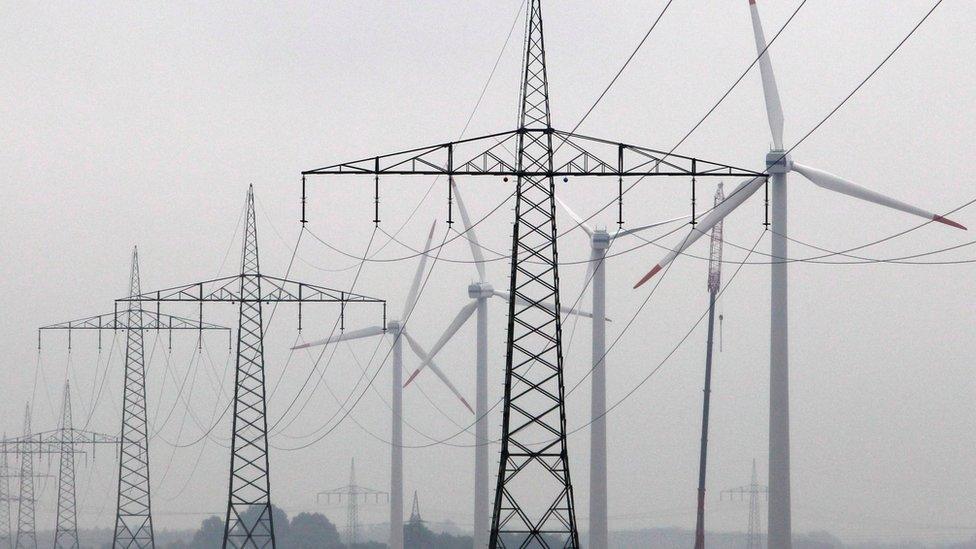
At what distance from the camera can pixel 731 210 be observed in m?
55.3

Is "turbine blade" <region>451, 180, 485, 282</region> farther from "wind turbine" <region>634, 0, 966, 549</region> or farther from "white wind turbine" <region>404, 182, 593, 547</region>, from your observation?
"wind turbine" <region>634, 0, 966, 549</region>

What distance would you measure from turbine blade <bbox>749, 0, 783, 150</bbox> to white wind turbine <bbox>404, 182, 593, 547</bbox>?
21.7 m

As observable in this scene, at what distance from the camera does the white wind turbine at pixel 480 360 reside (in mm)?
77562

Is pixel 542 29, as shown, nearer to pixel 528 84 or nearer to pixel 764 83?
pixel 528 84

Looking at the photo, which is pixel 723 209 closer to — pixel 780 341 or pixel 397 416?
pixel 780 341

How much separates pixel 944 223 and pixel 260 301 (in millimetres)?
31361

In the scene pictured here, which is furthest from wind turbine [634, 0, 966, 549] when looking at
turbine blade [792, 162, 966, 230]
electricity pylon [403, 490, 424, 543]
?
electricity pylon [403, 490, 424, 543]

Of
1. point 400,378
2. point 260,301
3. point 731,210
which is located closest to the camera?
→ point 731,210

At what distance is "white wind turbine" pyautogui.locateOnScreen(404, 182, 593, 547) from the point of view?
77.6 m

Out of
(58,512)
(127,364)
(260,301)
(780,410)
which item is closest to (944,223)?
(780,410)

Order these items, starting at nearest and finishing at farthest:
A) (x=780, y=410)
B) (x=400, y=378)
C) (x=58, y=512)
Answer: (x=780, y=410), (x=400, y=378), (x=58, y=512)

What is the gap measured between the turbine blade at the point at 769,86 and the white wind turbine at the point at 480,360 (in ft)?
71.2

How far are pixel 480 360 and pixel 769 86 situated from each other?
28.0 metres

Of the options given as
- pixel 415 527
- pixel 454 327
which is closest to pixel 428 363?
pixel 454 327
